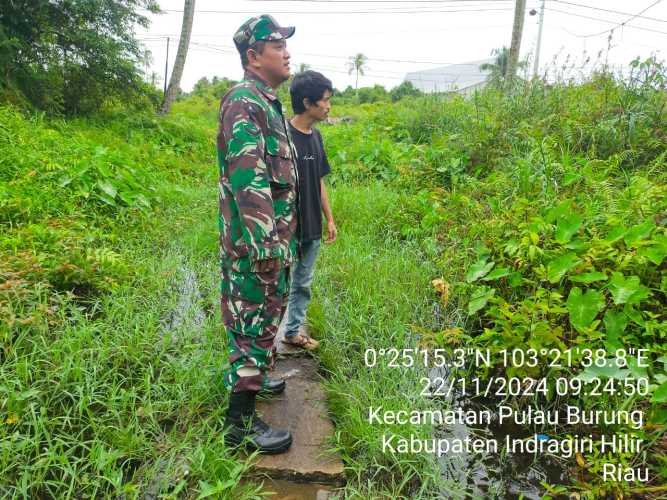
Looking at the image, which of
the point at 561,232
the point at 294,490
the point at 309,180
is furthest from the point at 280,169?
the point at 561,232

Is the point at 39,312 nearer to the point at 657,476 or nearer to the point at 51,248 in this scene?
the point at 51,248

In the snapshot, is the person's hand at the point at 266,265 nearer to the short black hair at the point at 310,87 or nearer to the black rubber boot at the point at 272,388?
the black rubber boot at the point at 272,388

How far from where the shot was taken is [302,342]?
287 cm

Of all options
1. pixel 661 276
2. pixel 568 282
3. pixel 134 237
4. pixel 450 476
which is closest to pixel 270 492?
pixel 450 476

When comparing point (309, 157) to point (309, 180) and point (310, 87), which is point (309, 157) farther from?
point (310, 87)

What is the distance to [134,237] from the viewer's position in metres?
4.31

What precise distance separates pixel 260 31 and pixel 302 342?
184 cm

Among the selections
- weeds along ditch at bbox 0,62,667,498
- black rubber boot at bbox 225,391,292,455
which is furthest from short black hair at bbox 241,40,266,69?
weeds along ditch at bbox 0,62,667,498

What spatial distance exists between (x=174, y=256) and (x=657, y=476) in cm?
363

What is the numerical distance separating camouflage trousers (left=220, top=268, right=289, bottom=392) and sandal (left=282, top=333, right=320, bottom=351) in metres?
0.93

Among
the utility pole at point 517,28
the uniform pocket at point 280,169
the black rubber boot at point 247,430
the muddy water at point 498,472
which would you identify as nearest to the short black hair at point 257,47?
the uniform pocket at point 280,169

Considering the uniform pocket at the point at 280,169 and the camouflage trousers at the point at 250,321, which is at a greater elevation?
the uniform pocket at the point at 280,169

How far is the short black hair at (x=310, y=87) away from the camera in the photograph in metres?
2.44

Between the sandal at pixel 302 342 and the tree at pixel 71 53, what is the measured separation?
5.98m
